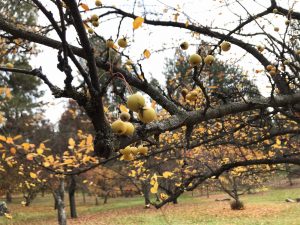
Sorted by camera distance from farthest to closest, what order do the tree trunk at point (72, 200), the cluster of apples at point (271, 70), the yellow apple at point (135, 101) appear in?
1. the tree trunk at point (72, 200)
2. the cluster of apples at point (271, 70)
3. the yellow apple at point (135, 101)

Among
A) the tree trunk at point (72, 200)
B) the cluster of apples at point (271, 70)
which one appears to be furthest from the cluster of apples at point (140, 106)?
the tree trunk at point (72, 200)

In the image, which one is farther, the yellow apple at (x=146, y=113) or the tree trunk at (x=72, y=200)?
the tree trunk at (x=72, y=200)

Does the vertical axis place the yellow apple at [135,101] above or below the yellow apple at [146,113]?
above

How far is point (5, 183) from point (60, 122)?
1916 centimetres

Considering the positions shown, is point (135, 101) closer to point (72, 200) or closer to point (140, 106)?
point (140, 106)

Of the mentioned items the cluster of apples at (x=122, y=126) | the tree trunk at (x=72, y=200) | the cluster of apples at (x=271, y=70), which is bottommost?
the tree trunk at (x=72, y=200)

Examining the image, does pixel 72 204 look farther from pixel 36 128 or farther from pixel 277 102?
pixel 277 102

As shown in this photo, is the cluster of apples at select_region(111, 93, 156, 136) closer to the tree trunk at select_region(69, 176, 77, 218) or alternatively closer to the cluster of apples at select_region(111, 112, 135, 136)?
the cluster of apples at select_region(111, 112, 135, 136)

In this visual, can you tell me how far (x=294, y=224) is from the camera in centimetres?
1288

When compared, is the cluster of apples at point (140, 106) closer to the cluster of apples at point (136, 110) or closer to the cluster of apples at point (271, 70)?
the cluster of apples at point (136, 110)

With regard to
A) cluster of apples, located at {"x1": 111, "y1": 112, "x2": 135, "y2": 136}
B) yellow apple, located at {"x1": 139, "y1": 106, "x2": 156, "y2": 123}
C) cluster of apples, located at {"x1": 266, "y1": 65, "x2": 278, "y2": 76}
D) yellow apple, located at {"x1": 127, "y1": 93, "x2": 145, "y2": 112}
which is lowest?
cluster of apples, located at {"x1": 111, "y1": 112, "x2": 135, "y2": 136}

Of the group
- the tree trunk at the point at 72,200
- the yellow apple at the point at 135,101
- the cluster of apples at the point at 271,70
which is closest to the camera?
the yellow apple at the point at 135,101

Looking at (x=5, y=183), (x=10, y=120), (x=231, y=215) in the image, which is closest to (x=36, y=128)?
(x=10, y=120)

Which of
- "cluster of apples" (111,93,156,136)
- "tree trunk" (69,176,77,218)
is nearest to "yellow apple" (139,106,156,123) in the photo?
"cluster of apples" (111,93,156,136)
